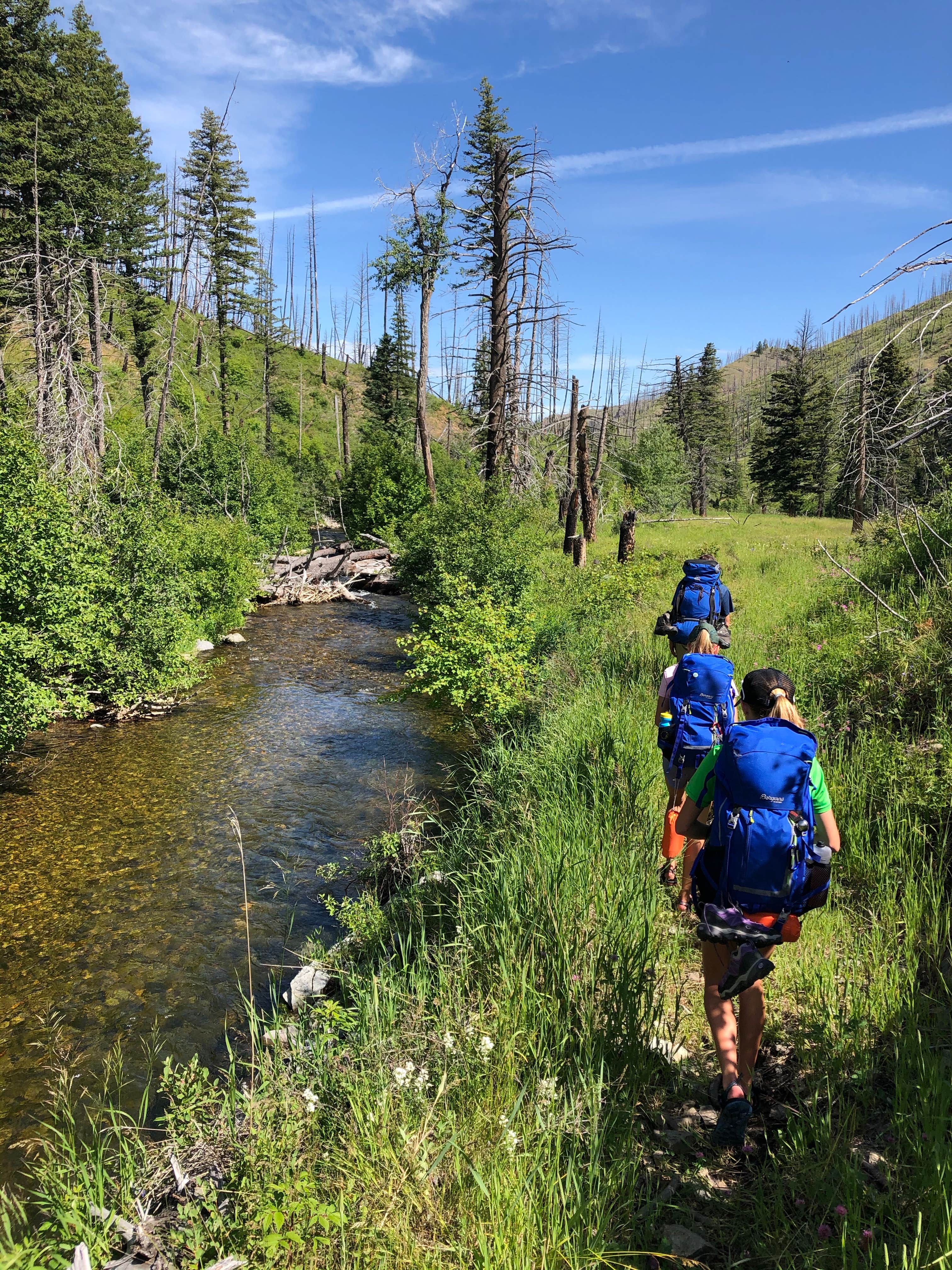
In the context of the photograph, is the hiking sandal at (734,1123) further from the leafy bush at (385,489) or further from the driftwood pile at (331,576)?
the leafy bush at (385,489)

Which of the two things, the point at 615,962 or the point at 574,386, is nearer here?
the point at 615,962

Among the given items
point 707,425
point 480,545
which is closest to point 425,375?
point 480,545

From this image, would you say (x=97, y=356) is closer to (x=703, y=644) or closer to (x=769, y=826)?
(x=703, y=644)

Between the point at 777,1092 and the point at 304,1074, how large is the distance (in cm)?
225

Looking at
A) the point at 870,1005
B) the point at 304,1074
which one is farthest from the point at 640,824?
the point at 304,1074

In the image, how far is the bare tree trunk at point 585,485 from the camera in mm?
23438

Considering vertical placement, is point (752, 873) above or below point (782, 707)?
below

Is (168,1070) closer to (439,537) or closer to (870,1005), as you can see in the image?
(870,1005)

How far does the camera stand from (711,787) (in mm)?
3254

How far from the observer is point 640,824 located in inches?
204

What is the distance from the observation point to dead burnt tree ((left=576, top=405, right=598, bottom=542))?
2345 cm

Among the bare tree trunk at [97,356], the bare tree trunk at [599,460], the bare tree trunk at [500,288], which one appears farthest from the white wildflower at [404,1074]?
the bare tree trunk at [599,460]

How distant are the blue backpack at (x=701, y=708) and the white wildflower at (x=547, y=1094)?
7.89ft

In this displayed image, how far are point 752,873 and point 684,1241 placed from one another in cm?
129
